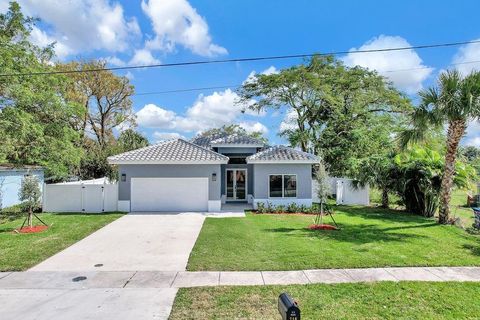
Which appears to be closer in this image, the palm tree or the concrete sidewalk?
the concrete sidewalk

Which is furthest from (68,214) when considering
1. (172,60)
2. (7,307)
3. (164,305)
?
(164,305)

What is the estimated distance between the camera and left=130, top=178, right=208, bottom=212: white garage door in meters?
18.3

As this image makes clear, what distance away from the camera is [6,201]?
19.8 m

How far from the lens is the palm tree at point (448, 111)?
12.4 metres

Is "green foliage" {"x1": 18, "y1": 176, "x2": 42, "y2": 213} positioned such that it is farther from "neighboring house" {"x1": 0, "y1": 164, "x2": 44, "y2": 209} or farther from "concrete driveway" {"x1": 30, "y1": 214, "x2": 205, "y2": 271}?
"neighboring house" {"x1": 0, "y1": 164, "x2": 44, "y2": 209}

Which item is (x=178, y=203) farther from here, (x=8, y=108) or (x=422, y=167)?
(x=422, y=167)

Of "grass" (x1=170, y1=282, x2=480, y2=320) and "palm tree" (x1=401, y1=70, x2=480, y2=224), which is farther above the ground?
"palm tree" (x1=401, y1=70, x2=480, y2=224)

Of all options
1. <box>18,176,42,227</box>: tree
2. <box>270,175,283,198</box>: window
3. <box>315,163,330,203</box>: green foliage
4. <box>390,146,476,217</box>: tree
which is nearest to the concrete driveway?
<box>18,176,42,227</box>: tree

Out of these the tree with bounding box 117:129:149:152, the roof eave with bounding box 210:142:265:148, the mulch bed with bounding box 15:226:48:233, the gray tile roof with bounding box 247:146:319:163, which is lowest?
the mulch bed with bounding box 15:226:48:233

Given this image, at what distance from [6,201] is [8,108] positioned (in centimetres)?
786

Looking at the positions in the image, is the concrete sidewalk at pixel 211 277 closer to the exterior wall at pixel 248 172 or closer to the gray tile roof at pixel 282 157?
the gray tile roof at pixel 282 157

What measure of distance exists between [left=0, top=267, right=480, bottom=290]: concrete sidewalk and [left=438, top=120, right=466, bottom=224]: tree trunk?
6.53 m

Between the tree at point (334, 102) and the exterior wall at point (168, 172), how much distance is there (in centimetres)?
1144

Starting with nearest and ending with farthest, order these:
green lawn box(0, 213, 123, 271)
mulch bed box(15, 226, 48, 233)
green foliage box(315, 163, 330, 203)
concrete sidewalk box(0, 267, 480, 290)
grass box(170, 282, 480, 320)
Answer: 1. grass box(170, 282, 480, 320)
2. concrete sidewalk box(0, 267, 480, 290)
3. green lawn box(0, 213, 123, 271)
4. mulch bed box(15, 226, 48, 233)
5. green foliage box(315, 163, 330, 203)
